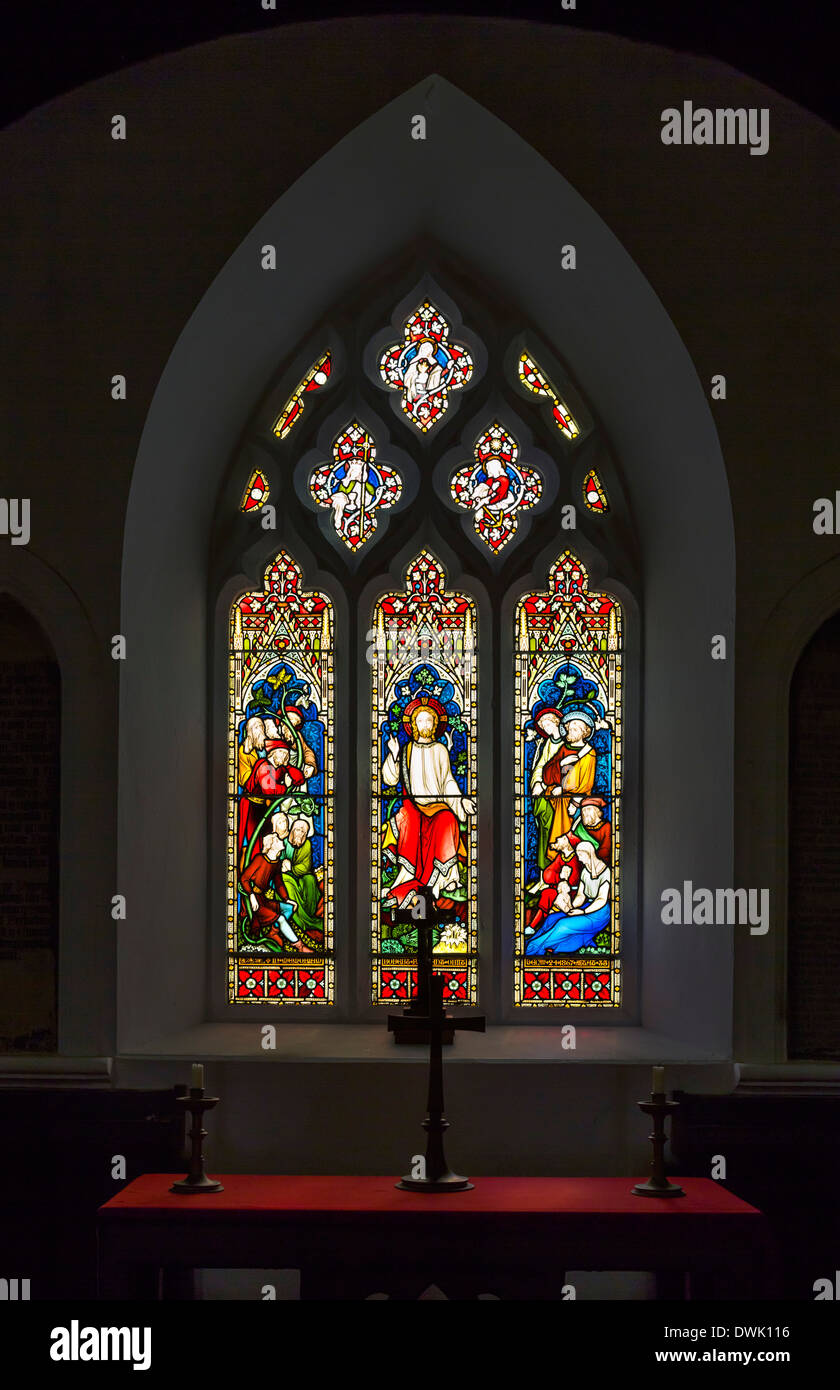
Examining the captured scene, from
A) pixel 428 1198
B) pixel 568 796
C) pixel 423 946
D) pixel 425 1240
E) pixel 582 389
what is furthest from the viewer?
pixel 582 389

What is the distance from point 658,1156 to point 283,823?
89.3 inches

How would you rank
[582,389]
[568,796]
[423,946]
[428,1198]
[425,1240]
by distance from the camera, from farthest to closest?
[582,389] → [568,796] → [423,946] → [428,1198] → [425,1240]

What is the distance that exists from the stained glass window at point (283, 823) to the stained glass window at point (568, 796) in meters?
0.83

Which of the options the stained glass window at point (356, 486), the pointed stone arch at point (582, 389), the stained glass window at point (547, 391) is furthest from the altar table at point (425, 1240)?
the stained glass window at point (547, 391)

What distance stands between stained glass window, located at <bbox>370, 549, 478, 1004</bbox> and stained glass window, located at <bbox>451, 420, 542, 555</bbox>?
0.32 metres

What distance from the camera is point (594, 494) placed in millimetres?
Answer: 7332

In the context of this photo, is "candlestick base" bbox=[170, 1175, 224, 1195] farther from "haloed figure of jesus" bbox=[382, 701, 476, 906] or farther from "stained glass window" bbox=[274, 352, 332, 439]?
"stained glass window" bbox=[274, 352, 332, 439]

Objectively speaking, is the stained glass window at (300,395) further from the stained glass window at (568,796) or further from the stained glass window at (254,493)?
the stained glass window at (568,796)

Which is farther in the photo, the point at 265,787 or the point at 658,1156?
the point at 265,787

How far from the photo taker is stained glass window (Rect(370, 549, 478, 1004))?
23.4 feet

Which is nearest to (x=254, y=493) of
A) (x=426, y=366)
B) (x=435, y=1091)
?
(x=426, y=366)

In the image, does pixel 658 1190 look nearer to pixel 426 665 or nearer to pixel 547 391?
pixel 426 665

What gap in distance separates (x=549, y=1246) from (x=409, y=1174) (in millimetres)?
843

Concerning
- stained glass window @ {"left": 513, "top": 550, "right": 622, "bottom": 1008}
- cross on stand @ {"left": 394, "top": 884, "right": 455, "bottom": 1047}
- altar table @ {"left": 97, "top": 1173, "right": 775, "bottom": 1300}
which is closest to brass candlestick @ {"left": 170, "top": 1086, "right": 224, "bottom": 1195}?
altar table @ {"left": 97, "top": 1173, "right": 775, "bottom": 1300}
